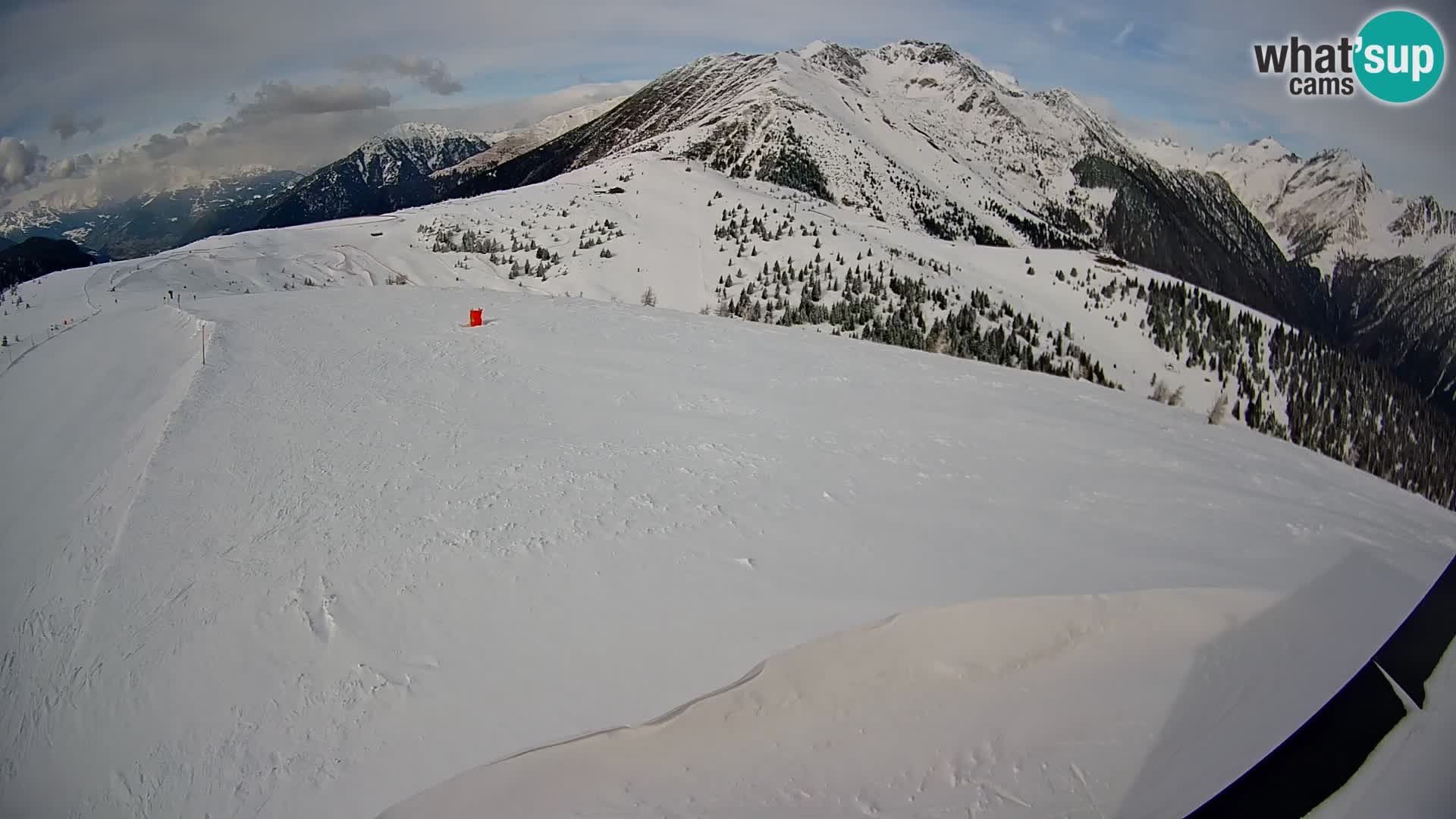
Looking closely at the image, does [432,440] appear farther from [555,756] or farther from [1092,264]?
[1092,264]

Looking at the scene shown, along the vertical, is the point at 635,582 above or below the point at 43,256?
below

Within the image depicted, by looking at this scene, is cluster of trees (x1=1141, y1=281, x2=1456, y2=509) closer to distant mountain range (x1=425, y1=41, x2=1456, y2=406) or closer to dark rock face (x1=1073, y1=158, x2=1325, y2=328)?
distant mountain range (x1=425, y1=41, x2=1456, y2=406)

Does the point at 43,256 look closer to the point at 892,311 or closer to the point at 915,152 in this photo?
the point at 892,311

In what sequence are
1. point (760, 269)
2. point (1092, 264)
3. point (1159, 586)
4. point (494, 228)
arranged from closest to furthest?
1. point (1159, 586)
2. point (760, 269)
3. point (494, 228)
4. point (1092, 264)

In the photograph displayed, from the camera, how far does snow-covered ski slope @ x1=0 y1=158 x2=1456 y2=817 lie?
3.56 metres

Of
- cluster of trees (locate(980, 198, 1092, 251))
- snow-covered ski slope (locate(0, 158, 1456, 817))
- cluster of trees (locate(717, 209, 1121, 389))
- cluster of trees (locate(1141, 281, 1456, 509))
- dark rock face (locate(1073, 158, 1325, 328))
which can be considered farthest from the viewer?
dark rock face (locate(1073, 158, 1325, 328))

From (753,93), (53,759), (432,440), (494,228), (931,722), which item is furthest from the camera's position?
(753,93)

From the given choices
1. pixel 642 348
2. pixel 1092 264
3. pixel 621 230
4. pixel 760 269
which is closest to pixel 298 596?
pixel 642 348

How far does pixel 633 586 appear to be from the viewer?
16.0ft

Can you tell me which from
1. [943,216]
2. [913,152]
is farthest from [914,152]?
[943,216]

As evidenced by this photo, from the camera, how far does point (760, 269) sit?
25.1 meters

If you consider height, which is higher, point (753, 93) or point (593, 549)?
point (753, 93)

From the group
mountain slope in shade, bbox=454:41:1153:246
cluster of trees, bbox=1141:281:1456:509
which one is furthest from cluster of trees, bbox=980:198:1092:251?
cluster of trees, bbox=1141:281:1456:509

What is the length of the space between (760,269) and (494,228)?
11.4m
